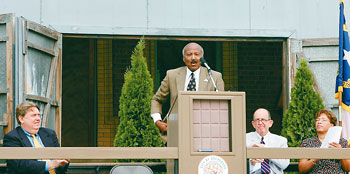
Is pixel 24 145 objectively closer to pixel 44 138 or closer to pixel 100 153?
pixel 44 138

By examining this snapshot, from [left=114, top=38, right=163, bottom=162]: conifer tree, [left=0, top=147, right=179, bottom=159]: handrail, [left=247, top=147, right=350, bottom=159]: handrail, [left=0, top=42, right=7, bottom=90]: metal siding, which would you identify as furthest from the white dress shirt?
[left=0, top=42, right=7, bottom=90]: metal siding

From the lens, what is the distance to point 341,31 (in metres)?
7.43

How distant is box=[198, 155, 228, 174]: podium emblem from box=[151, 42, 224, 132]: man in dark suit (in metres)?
2.07

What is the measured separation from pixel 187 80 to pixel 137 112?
2007mm

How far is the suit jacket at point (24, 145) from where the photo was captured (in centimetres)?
484

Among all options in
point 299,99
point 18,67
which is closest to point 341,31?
point 299,99

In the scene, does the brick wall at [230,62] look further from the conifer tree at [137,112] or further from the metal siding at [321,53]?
the conifer tree at [137,112]

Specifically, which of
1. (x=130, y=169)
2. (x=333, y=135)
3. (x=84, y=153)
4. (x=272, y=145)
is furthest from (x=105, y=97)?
(x=84, y=153)

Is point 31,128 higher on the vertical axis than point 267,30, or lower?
lower

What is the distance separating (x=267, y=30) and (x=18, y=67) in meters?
2.94

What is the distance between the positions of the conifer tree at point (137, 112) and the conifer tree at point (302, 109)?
4.77ft

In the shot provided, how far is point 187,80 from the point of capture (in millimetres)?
5969

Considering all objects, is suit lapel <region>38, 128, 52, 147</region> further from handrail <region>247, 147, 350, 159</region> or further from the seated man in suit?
handrail <region>247, 147, 350, 159</region>

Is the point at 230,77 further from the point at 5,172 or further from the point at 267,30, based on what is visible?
the point at 5,172
